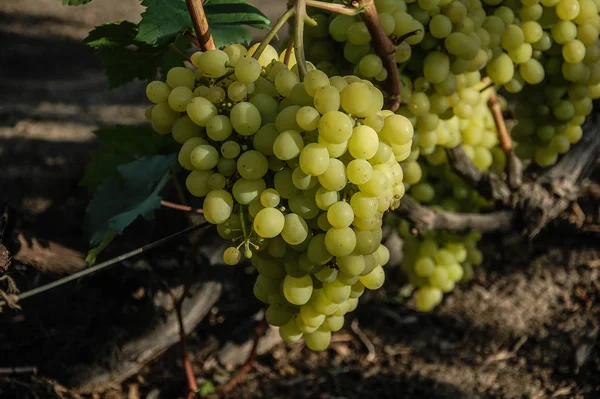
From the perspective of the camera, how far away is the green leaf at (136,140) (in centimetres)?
119

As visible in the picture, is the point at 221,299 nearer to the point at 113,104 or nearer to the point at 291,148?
the point at 113,104

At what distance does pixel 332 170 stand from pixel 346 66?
1.28 ft

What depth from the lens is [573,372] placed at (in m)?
1.33

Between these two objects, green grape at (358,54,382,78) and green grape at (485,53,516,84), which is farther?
green grape at (485,53,516,84)

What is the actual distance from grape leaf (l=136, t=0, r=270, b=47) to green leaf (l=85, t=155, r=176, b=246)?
0.26m

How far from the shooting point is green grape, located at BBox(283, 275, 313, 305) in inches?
29.9

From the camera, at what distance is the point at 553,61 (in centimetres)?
111

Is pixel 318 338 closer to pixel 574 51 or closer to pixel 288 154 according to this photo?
pixel 288 154

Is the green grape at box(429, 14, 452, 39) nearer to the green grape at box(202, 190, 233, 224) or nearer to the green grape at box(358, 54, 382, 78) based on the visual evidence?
the green grape at box(358, 54, 382, 78)

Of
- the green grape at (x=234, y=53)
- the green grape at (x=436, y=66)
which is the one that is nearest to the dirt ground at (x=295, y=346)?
the green grape at (x=234, y=53)

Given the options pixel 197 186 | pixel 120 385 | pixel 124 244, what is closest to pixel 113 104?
pixel 124 244

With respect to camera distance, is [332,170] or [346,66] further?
[346,66]

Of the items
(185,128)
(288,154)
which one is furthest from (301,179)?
(185,128)

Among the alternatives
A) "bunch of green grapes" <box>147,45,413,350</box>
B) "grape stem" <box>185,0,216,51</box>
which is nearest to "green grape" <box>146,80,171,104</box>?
"bunch of green grapes" <box>147,45,413,350</box>
